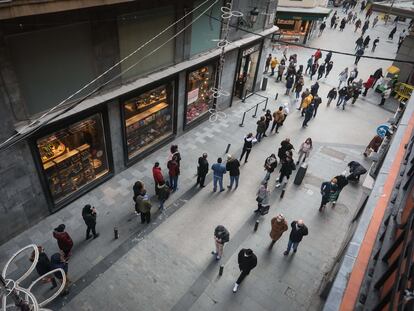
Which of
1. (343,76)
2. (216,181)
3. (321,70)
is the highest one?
(343,76)

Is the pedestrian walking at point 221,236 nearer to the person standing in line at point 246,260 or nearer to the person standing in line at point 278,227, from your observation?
the person standing in line at point 246,260

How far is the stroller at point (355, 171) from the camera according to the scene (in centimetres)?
1385

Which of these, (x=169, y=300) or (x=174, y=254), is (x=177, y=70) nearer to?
(x=174, y=254)

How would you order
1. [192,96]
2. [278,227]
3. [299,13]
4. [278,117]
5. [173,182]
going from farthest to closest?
[299,13] → [278,117] → [192,96] → [173,182] → [278,227]

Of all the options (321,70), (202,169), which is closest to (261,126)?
(202,169)

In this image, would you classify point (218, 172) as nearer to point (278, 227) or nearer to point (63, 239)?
point (278, 227)

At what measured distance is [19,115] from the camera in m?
8.71

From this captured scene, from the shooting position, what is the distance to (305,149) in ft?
47.3

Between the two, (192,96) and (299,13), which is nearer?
(192,96)

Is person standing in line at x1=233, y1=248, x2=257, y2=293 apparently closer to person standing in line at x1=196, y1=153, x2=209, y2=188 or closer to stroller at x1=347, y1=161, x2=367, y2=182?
person standing in line at x1=196, y1=153, x2=209, y2=188

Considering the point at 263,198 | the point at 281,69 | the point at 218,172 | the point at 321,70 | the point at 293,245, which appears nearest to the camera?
the point at 293,245

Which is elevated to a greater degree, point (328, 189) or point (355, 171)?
point (328, 189)

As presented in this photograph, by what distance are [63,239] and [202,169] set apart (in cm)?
543

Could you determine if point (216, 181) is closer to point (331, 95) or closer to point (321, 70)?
point (331, 95)
